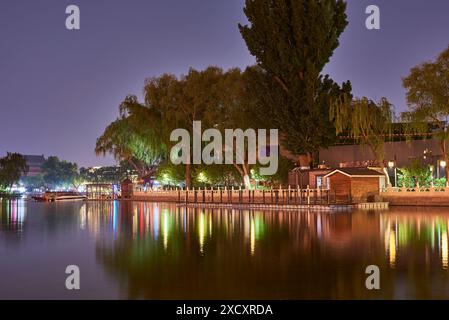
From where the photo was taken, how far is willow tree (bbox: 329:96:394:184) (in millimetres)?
38281

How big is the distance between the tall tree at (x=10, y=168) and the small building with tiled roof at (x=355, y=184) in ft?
247

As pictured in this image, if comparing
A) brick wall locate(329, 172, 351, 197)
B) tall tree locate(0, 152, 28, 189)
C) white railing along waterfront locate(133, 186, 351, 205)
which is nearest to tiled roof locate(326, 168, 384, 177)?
brick wall locate(329, 172, 351, 197)

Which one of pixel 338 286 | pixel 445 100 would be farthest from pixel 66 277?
pixel 445 100

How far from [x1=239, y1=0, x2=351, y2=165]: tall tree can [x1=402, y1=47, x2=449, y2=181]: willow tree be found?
4600mm

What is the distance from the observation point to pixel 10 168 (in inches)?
3856

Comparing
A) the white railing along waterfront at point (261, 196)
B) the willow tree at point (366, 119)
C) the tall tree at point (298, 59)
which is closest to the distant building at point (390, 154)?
the willow tree at point (366, 119)

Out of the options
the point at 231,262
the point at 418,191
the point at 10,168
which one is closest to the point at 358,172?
the point at 418,191

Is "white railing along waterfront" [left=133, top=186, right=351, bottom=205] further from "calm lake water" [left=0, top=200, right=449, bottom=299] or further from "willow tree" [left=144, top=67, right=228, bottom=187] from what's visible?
"calm lake water" [left=0, top=200, right=449, bottom=299]

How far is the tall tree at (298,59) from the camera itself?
37.4 meters

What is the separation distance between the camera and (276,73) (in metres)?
39.3

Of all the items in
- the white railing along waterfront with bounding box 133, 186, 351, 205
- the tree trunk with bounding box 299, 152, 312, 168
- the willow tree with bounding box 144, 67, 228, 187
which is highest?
the willow tree with bounding box 144, 67, 228, 187

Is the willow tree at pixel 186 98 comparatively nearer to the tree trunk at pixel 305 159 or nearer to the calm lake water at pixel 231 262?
the tree trunk at pixel 305 159

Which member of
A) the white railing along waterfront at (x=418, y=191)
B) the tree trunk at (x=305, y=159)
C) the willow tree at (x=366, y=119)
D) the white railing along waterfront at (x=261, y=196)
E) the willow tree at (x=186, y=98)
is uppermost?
the willow tree at (x=186, y=98)
